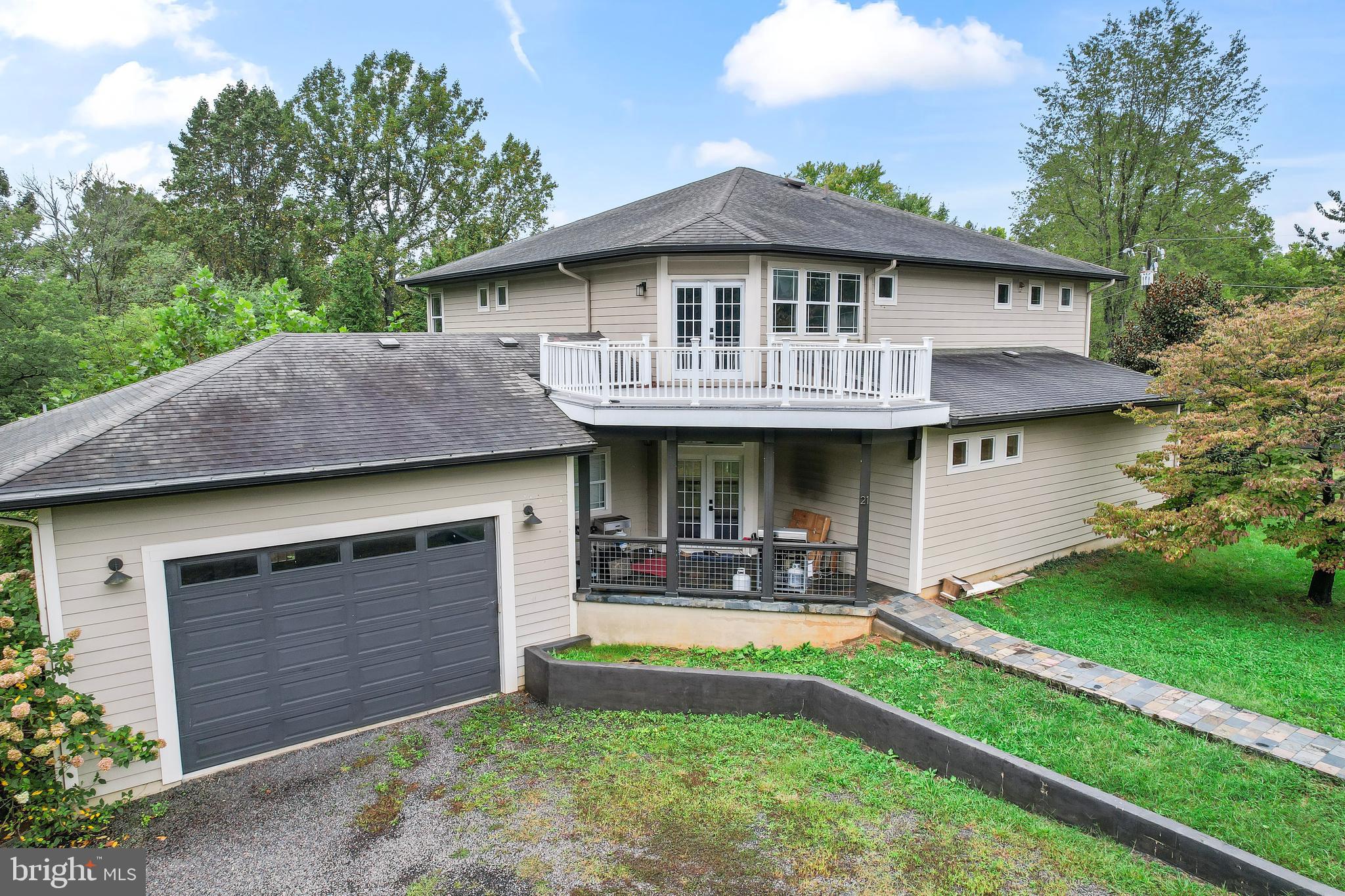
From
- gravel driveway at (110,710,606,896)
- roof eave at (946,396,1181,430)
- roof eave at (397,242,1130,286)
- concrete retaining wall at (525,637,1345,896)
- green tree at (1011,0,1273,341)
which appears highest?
green tree at (1011,0,1273,341)

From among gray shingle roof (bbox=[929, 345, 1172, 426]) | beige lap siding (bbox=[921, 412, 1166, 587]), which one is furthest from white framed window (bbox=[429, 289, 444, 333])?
beige lap siding (bbox=[921, 412, 1166, 587])

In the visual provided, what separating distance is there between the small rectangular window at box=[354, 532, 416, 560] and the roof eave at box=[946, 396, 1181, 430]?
24.4 ft

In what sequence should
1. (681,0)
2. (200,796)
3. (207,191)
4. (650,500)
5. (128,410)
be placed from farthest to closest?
(207,191) → (681,0) → (650,500) → (128,410) → (200,796)

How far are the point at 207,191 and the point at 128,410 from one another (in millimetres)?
36772

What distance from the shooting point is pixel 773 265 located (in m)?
11.2

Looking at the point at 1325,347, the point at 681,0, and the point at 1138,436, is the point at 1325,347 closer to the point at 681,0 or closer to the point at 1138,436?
the point at 1138,436

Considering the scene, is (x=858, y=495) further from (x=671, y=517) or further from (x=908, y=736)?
(x=908, y=736)

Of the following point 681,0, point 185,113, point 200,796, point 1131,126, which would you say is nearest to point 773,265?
point 200,796

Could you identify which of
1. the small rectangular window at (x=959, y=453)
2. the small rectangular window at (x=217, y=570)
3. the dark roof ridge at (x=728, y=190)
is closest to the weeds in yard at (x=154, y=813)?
the small rectangular window at (x=217, y=570)

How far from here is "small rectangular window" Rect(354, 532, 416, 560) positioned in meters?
8.02

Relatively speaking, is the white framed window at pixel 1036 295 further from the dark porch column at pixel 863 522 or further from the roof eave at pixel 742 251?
the dark porch column at pixel 863 522

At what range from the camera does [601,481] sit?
12.2m

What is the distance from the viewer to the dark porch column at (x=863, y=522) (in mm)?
9430

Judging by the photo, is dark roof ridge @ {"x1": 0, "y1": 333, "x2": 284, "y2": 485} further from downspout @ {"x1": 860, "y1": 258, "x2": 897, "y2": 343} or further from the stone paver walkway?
downspout @ {"x1": 860, "y1": 258, "x2": 897, "y2": 343}
